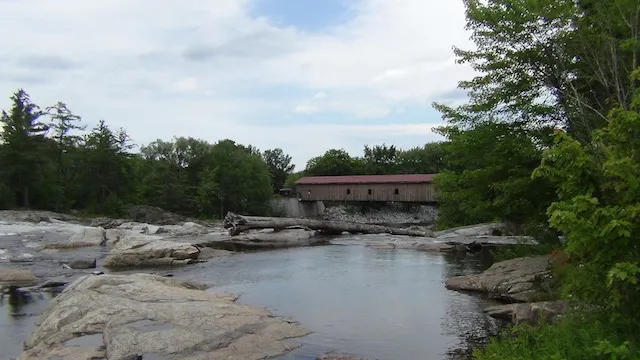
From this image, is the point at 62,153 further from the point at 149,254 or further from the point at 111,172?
the point at 149,254

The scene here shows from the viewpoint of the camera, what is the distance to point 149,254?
77.2 feet

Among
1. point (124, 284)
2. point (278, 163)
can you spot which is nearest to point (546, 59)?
point (124, 284)

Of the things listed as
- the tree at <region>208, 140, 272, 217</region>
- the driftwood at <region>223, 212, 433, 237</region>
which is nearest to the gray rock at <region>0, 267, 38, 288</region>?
the driftwood at <region>223, 212, 433, 237</region>

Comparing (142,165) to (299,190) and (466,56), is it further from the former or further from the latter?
(466,56)

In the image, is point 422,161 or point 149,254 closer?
point 149,254

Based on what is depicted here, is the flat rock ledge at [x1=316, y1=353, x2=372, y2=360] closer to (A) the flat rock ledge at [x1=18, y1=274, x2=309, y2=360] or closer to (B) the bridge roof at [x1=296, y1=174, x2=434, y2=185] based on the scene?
(A) the flat rock ledge at [x1=18, y1=274, x2=309, y2=360]

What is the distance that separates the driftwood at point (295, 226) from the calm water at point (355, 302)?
38.0ft

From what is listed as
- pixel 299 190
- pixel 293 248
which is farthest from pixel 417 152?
pixel 293 248

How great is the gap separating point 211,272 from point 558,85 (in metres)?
13.8

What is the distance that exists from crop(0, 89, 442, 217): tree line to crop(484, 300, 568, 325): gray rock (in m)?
60.0

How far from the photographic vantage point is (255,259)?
2469 cm

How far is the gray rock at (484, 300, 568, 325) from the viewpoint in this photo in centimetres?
975

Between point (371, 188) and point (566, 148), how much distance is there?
58.9m

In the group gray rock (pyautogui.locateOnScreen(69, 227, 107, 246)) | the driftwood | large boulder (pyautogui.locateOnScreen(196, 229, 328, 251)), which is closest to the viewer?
large boulder (pyautogui.locateOnScreen(196, 229, 328, 251))
